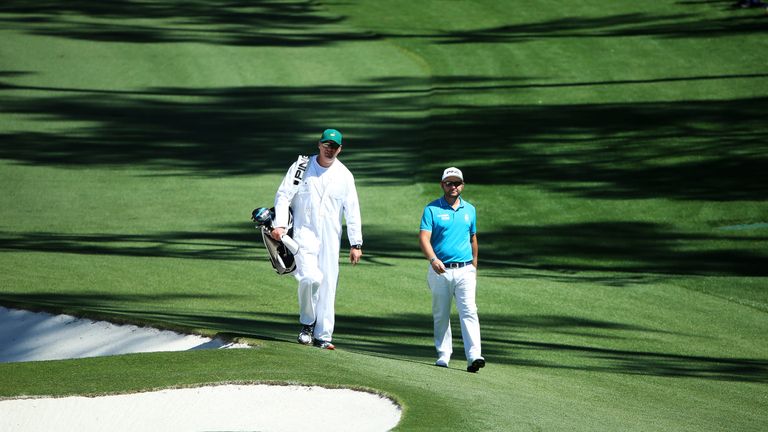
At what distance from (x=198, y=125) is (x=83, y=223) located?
10.2 metres

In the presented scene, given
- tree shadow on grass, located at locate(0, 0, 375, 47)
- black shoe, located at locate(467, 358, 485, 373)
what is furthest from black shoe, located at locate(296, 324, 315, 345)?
tree shadow on grass, located at locate(0, 0, 375, 47)

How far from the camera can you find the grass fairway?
11.9 metres

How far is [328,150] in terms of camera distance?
39.3ft

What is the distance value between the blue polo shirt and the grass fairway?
1.18 m

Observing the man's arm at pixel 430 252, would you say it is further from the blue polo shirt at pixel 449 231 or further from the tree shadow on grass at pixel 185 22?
the tree shadow on grass at pixel 185 22

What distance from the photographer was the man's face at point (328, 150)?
11961 mm

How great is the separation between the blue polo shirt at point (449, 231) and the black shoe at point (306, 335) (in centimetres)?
145

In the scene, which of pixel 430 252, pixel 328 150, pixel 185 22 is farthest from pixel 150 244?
pixel 185 22

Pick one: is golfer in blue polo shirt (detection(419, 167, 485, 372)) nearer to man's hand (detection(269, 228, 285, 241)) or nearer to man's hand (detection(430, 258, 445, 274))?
man's hand (detection(430, 258, 445, 274))

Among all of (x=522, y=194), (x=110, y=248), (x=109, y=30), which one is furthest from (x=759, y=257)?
(x=109, y=30)

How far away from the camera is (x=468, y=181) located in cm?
2873

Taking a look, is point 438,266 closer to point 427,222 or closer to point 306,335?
point 427,222

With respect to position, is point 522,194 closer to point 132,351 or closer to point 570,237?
point 570,237

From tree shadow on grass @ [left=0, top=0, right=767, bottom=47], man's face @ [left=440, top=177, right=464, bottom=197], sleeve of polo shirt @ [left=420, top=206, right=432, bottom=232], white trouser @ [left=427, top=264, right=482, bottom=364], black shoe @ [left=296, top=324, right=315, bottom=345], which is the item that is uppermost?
tree shadow on grass @ [left=0, top=0, right=767, bottom=47]
